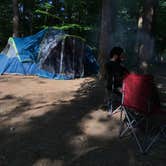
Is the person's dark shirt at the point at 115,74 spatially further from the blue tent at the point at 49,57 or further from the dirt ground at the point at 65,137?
the blue tent at the point at 49,57

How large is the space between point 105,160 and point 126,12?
17.2 meters

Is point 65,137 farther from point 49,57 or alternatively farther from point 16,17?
point 16,17

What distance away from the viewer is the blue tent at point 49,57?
12.7 meters

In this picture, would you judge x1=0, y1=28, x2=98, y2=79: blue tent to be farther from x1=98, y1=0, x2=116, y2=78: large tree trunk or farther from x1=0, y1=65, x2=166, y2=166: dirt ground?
x1=0, y1=65, x2=166, y2=166: dirt ground

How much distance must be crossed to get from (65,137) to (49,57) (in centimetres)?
808

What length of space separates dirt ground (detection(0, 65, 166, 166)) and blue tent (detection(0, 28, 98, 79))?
5283mm

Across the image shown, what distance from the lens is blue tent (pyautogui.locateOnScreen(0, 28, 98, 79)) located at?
12.7m

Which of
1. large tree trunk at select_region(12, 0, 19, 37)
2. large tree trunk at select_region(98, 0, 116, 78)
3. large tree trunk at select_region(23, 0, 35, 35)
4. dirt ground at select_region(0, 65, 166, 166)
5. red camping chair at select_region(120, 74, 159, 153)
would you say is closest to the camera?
dirt ground at select_region(0, 65, 166, 166)

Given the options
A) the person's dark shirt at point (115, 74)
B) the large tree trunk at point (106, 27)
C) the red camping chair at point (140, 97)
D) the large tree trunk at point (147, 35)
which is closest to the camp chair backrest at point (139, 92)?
the red camping chair at point (140, 97)

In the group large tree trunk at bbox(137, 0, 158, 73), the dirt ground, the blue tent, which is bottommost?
the dirt ground

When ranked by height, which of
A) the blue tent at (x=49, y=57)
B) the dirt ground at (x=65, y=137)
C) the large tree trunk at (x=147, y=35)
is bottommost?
the dirt ground at (x=65, y=137)

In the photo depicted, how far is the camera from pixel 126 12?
20.4 meters

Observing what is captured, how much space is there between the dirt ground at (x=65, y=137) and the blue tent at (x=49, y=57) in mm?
5283

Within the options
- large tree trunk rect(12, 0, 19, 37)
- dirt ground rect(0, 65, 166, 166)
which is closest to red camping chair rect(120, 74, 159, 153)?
dirt ground rect(0, 65, 166, 166)
